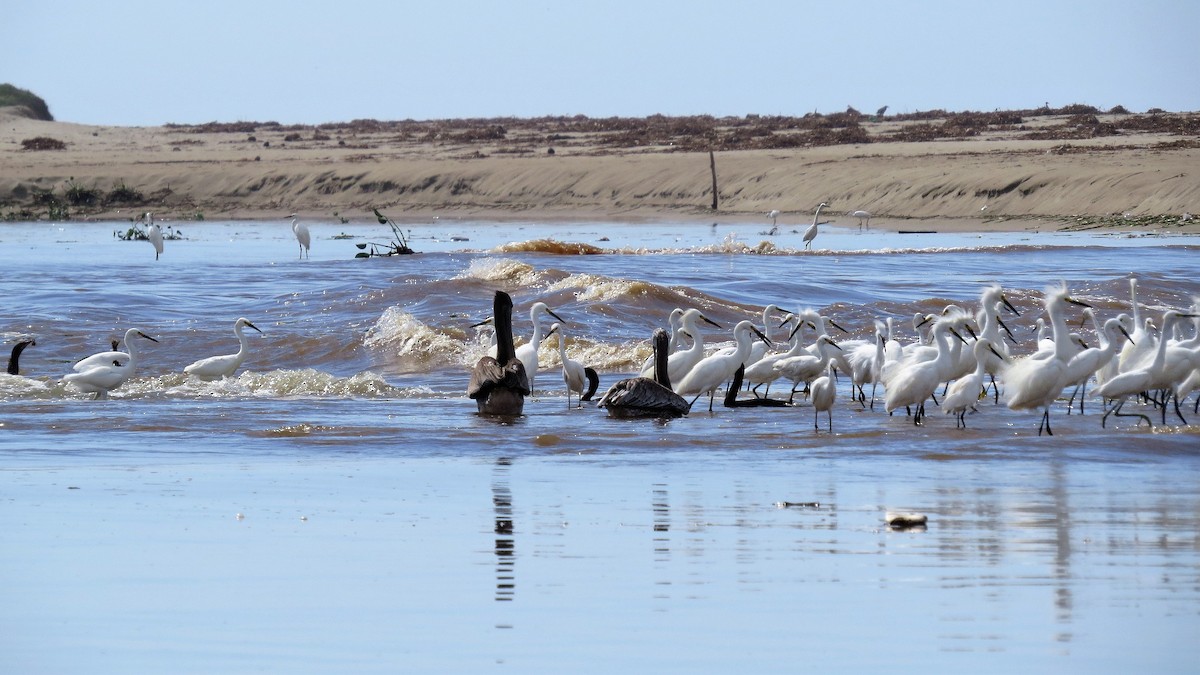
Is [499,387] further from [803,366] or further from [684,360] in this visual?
[803,366]

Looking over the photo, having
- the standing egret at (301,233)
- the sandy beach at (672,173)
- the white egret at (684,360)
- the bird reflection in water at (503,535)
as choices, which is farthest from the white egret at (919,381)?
the sandy beach at (672,173)

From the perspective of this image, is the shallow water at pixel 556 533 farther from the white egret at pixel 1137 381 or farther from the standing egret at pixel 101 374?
the white egret at pixel 1137 381

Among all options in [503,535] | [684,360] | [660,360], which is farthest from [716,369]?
[503,535]

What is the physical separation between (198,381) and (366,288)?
23.4ft

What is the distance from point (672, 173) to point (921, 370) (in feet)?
126

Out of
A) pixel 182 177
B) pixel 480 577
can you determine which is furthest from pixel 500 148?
pixel 480 577

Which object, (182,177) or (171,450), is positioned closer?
(171,450)

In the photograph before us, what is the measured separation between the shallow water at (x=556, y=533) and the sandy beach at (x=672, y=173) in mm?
23842

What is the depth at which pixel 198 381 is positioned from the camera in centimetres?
1555

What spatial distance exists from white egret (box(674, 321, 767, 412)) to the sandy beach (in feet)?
76.8

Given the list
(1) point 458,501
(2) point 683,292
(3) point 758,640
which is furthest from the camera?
(2) point 683,292

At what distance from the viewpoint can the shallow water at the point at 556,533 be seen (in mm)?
5168

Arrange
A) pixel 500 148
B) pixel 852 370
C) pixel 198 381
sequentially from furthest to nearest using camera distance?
pixel 500 148 → pixel 198 381 → pixel 852 370

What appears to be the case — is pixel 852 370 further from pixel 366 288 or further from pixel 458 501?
pixel 366 288
